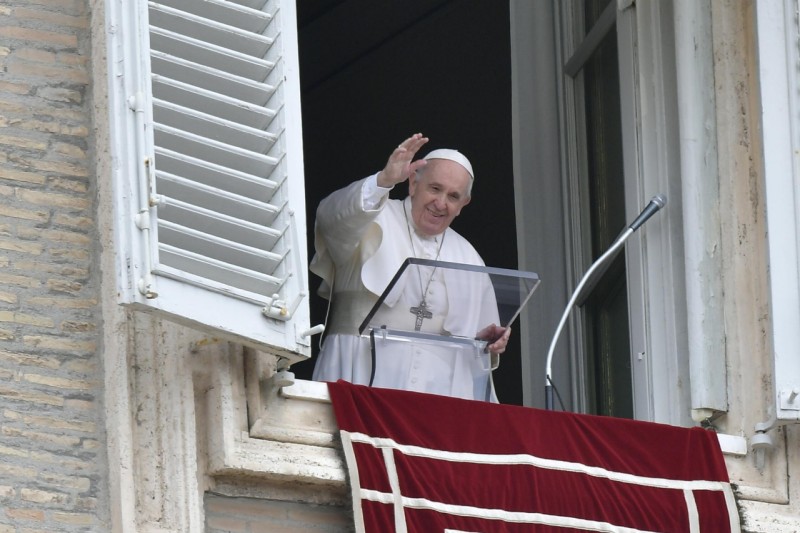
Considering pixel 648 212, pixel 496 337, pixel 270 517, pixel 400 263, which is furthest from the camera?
pixel 400 263

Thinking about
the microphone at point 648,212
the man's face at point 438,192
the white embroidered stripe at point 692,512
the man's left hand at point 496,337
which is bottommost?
the white embroidered stripe at point 692,512

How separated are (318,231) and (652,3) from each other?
4.11ft

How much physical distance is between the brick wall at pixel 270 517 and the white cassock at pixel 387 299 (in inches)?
28.7

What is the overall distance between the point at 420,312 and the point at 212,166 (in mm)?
1025

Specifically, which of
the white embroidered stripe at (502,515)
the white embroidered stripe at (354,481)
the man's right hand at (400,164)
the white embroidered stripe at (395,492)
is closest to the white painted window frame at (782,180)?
the white embroidered stripe at (502,515)

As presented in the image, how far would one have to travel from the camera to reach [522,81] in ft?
29.8

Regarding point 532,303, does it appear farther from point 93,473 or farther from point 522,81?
point 93,473

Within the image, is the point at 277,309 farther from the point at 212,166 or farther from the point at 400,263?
the point at 400,263

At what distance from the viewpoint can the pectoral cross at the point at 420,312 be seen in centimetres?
746

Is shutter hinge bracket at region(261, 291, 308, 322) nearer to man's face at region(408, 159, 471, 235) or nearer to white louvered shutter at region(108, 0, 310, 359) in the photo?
white louvered shutter at region(108, 0, 310, 359)

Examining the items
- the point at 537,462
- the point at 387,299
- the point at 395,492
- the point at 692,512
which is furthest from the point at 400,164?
the point at 692,512

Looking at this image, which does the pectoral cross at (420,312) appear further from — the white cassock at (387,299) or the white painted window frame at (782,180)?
the white painted window frame at (782,180)

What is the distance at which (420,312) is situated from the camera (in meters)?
7.48

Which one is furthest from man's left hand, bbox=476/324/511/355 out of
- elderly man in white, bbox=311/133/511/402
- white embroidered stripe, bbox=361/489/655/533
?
white embroidered stripe, bbox=361/489/655/533
